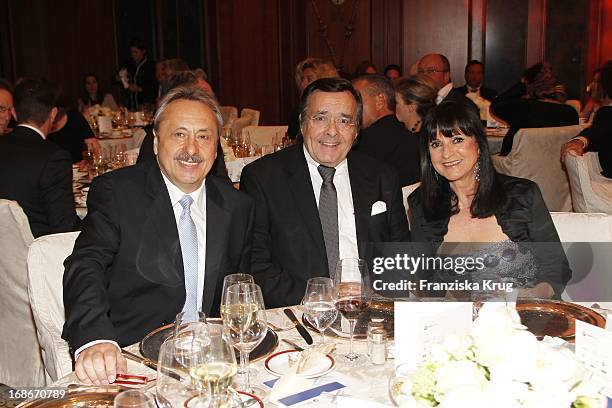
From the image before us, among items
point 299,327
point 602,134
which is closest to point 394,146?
point 602,134

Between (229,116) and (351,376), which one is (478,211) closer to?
(351,376)

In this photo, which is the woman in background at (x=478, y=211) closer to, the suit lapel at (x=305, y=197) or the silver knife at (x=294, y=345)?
the suit lapel at (x=305, y=197)

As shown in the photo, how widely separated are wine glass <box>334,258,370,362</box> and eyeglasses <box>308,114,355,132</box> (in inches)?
44.9

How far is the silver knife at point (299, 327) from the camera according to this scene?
1.93 m

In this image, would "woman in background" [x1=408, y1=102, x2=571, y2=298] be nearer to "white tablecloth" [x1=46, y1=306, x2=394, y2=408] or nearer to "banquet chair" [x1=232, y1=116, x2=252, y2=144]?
"white tablecloth" [x1=46, y1=306, x2=394, y2=408]

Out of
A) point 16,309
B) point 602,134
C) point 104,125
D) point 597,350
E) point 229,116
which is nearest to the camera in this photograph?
point 597,350

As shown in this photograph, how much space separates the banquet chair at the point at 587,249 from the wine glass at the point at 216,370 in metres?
1.61

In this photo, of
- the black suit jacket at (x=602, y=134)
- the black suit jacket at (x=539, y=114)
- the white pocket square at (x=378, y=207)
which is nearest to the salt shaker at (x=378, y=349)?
the white pocket square at (x=378, y=207)

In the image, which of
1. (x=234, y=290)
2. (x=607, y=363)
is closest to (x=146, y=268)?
(x=234, y=290)

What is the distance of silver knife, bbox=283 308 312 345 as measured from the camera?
1.93 meters

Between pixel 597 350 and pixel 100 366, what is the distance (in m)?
1.17

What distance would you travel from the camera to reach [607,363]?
58.4 inches

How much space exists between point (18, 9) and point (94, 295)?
31.6 ft

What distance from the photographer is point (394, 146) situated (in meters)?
4.27
